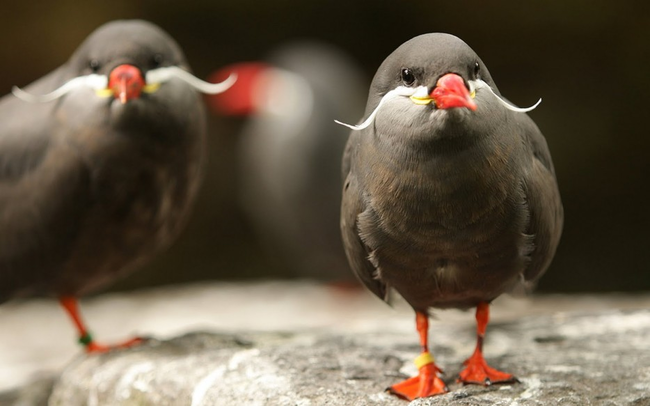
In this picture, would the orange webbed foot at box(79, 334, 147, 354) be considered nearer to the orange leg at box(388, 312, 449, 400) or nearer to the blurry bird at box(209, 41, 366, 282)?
the orange leg at box(388, 312, 449, 400)

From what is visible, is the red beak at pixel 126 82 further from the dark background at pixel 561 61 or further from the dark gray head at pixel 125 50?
the dark background at pixel 561 61

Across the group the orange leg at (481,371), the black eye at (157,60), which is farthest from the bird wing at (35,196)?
the orange leg at (481,371)

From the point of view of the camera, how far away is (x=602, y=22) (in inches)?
290

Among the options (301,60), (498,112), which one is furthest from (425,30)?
(498,112)

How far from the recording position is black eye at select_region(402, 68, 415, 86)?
8.87 feet

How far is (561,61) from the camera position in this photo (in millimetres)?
7648

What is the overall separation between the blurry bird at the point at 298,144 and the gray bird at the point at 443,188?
3.95 metres

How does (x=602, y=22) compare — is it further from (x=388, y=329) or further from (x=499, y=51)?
(x=388, y=329)

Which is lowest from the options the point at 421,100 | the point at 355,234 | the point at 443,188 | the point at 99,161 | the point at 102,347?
the point at 102,347

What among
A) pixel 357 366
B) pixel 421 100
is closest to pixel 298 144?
pixel 357 366

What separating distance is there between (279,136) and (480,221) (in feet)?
17.1

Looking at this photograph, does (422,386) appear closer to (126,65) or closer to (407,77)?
(407,77)

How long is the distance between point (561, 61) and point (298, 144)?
2579 mm

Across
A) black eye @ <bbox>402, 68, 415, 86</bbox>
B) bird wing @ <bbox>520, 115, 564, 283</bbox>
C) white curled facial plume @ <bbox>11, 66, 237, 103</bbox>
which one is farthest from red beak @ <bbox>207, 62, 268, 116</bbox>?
black eye @ <bbox>402, 68, 415, 86</bbox>
